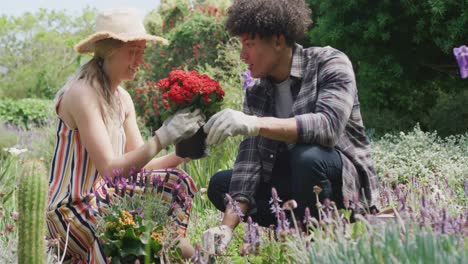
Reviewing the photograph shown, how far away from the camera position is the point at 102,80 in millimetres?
3418

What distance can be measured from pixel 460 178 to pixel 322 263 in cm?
392

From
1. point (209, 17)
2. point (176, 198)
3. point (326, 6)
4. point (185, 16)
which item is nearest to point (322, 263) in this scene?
point (176, 198)

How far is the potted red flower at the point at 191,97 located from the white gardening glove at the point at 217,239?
0.43 m

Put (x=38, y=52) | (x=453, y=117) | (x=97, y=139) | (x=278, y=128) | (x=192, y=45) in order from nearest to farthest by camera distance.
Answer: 1. (x=278, y=128)
2. (x=97, y=139)
3. (x=453, y=117)
4. (x=192, y=45)
5. (x=38, y=52)

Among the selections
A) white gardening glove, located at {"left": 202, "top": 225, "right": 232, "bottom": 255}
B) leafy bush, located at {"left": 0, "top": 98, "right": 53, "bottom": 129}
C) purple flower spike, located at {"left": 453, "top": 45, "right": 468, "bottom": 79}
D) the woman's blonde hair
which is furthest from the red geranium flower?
leafy bush, located at {"left": 0, "top": 98, "right": 53, "bottom": 129}

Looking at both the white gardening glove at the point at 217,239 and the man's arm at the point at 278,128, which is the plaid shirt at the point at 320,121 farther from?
the white gardening glove at the point at 217,239

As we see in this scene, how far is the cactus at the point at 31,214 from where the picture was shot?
219 cm

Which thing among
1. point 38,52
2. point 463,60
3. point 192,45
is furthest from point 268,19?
point 38,52

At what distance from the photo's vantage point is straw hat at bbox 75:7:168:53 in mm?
3400

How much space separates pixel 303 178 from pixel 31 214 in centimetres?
127

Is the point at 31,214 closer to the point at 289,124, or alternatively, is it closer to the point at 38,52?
the point at 289,124

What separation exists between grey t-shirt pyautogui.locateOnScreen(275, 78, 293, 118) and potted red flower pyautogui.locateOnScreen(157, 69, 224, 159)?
0.32 m

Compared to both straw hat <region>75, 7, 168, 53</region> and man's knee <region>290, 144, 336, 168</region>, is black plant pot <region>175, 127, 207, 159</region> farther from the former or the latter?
straw hat <region>75, 7, 168, 53</region>

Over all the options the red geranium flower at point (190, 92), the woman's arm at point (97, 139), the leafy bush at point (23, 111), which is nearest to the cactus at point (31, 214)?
the woman's arm at point (97, 139)
